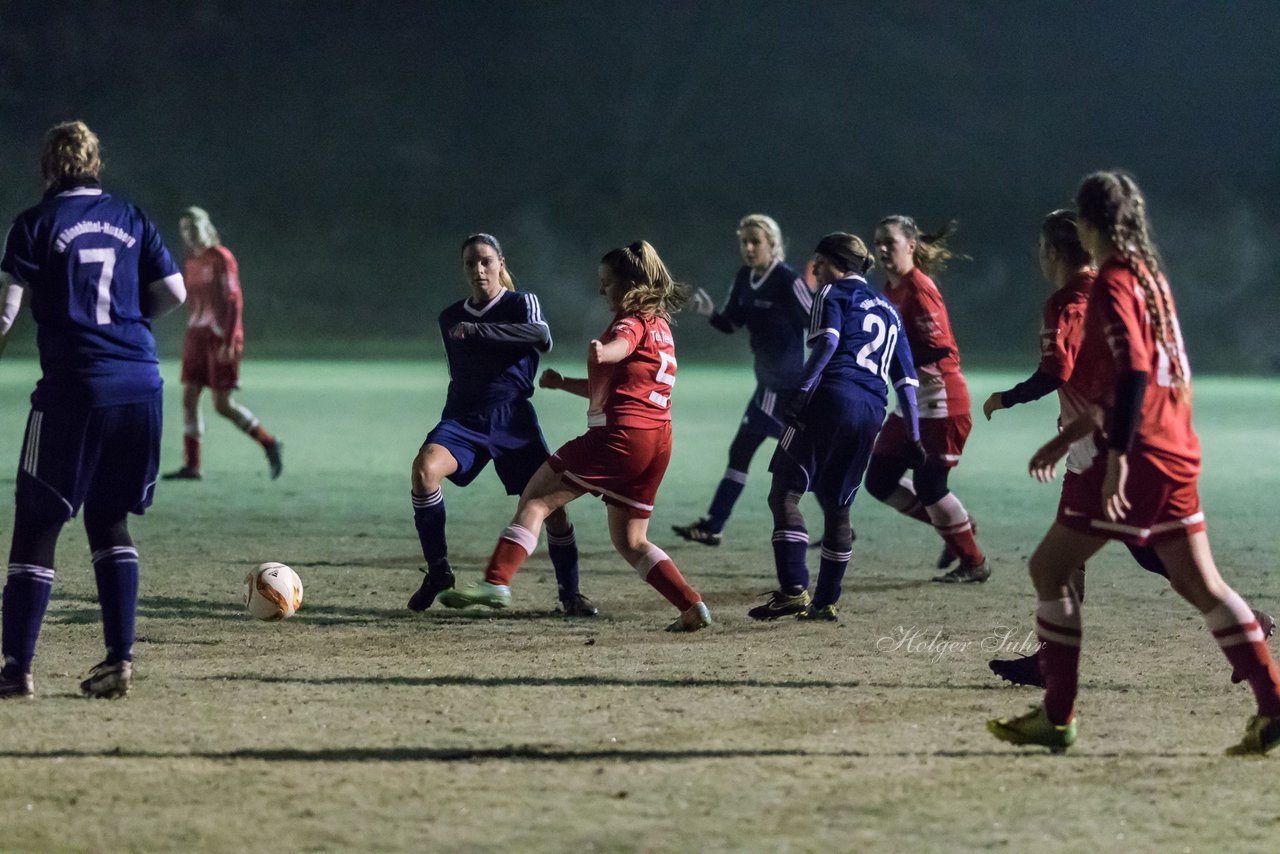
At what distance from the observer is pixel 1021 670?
5.61 m

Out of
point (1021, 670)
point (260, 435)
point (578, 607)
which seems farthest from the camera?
point (260, 435)

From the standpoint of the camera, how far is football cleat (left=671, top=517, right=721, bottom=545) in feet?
30.7

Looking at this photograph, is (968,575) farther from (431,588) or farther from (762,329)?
(431,588)

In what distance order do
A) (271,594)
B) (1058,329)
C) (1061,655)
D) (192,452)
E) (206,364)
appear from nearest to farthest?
(1061,655)
(1058,329)
(271,594)
(206,364)
(192,452)

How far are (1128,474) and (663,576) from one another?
2407 mm

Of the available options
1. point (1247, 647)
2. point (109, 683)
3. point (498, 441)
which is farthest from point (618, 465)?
point (1247, 647)

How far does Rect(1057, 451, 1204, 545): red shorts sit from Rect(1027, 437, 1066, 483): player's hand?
13 centimetres

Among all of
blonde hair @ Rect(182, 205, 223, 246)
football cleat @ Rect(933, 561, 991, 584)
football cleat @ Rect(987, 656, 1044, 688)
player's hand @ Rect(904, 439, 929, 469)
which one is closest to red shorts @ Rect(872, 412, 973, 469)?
player's hand @ Rect(904, 439, 929, 469)

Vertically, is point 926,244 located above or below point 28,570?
above

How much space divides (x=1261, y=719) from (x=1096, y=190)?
1564 millimetres

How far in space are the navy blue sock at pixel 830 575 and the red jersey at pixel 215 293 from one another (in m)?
6.78

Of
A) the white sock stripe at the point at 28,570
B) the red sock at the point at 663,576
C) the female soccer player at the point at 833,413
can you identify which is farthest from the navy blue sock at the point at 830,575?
the white sock stripe at the point at 28,570

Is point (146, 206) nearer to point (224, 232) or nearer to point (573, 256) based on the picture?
point (224, 232)

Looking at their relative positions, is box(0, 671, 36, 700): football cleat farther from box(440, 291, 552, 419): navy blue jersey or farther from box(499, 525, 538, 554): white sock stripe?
box(440, 291, 552, 419): navy blue jersey
